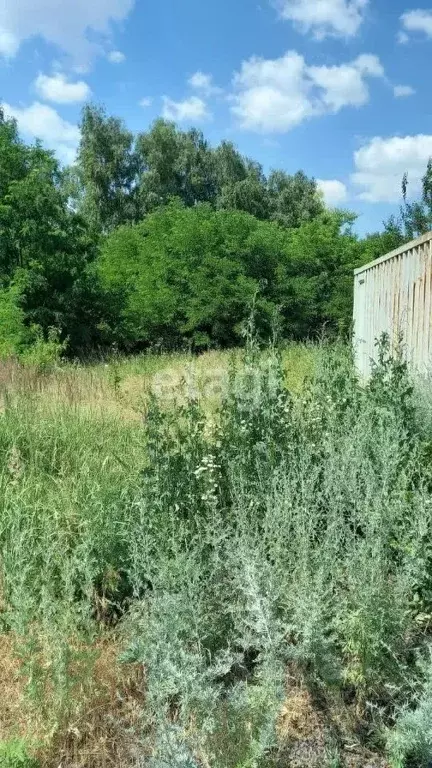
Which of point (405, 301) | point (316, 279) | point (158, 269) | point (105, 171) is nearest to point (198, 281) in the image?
point (158, 269)

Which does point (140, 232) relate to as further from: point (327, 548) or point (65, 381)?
point (327, 548)

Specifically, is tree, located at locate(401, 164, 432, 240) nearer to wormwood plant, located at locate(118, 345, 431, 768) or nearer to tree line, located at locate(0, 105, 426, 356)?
tree line, located at locate(0, 105, 426, 356)

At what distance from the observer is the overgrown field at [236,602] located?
215cm

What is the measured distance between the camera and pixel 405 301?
7.06 metres

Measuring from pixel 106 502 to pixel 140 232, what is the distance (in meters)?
18.3

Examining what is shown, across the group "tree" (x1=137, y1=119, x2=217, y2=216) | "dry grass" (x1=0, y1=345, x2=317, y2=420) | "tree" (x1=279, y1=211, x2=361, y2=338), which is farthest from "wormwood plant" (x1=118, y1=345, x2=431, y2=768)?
"tree" (x1=137, y1=119, x2=217, y2=216)

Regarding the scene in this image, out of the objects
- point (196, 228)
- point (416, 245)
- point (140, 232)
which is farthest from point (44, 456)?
point (140, 232)

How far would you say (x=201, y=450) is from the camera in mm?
3654

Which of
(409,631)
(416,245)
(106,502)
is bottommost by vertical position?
(409,631)

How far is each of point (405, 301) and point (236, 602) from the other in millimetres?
5121

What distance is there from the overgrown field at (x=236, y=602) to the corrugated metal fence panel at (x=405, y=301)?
1.87 metres

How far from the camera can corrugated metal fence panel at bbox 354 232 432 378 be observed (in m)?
6.27

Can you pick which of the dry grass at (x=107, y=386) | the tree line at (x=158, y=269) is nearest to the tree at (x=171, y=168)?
the tree line at (x=158, y=269)

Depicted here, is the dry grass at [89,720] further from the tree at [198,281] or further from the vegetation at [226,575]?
the tree at [198,281]
